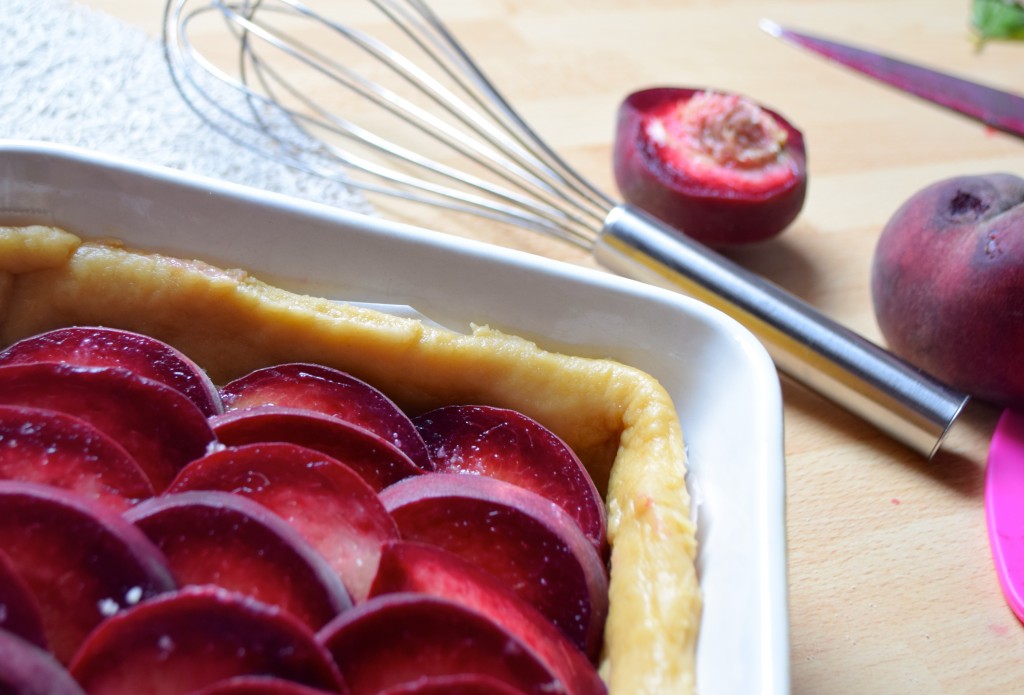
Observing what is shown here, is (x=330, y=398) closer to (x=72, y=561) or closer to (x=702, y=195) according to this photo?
(x=72, y=561)

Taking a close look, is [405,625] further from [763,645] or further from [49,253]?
[49,253]

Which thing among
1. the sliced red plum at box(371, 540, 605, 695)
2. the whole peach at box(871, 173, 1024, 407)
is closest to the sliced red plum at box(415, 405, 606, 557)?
the sliced red plum at box(371, 540, 605, 695)

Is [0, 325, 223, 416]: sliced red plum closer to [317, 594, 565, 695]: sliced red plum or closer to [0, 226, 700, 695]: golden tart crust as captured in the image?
[0, 226, 700, 695]: golden tart crust

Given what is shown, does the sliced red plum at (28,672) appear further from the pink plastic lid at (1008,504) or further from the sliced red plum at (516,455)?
the pink plastic lid at (1008,504)

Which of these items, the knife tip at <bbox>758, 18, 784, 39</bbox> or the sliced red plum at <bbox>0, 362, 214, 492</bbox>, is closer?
the sliced red plum at <bbox>0, 362, 214, 492</bbox>

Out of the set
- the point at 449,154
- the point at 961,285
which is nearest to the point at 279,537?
the point at 961,285
